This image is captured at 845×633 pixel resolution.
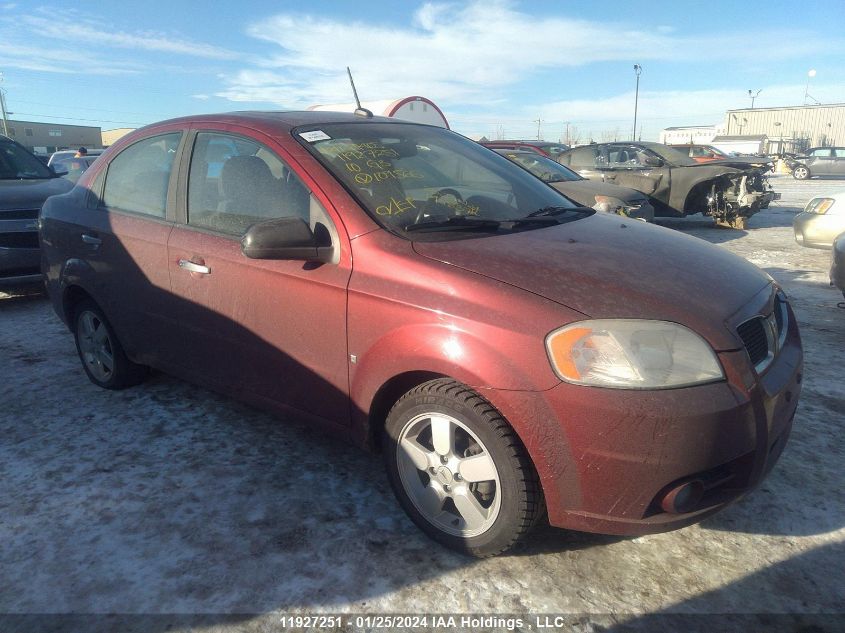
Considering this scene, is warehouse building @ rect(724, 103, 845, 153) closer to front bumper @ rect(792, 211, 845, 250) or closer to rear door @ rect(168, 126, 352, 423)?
front bumper @ rect(792, 211, 845, 250)

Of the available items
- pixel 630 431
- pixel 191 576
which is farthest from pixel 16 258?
pixel 630 431

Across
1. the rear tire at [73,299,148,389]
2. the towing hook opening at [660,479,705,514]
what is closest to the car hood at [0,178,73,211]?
the rear tire at [73,299,148,389]

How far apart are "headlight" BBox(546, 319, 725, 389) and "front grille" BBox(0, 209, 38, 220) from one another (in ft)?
19.2

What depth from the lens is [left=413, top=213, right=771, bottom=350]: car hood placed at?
202cm

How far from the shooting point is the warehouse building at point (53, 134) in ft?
206

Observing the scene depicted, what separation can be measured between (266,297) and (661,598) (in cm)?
190

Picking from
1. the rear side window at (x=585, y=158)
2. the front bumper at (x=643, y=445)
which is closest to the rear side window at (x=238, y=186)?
the front bumper at (x=643, y=445)

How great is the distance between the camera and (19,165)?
6.84 metres

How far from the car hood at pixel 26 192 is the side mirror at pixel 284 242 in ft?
15.7

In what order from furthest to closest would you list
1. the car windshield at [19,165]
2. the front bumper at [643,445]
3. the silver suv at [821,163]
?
the silver suv at [821,163]
the car windshield at [19,165]
the front bumper at [643,445]

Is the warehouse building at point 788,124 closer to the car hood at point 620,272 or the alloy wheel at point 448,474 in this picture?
the car hood at point 620,272

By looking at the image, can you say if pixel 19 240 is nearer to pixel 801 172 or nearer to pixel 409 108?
pixel 409 108

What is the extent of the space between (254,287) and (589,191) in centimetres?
683

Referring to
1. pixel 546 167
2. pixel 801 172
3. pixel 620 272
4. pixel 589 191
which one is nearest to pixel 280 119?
pixel 620 272
